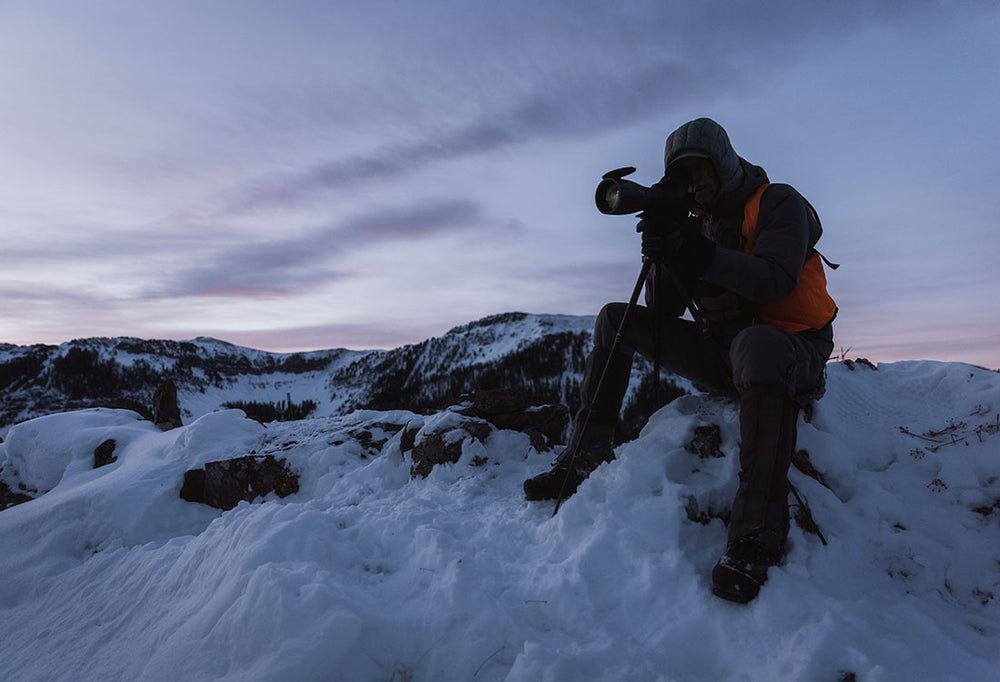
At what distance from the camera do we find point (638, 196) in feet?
10.6

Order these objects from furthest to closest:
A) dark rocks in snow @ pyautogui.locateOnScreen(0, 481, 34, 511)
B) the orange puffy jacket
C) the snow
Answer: dark rocks in snow @ pyautogui.locateOnScreen(0, 481, 34, 511)
the orange puffy jacket
the snow

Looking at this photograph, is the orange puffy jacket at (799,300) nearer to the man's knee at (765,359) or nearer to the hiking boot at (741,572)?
the man's knee at (765,359)

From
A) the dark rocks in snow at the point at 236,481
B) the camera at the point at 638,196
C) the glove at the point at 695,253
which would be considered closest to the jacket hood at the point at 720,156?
the camera at the point at 638,196

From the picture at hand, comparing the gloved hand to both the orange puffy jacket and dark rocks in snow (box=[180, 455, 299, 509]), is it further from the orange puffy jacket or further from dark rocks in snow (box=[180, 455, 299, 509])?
dark rocks in snow (box=[180, 455, 299, 509])

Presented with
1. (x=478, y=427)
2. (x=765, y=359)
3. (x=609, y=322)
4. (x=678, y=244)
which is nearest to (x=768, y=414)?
(x=765, y=359)

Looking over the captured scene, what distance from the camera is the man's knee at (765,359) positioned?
297cm

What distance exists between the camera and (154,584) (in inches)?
157

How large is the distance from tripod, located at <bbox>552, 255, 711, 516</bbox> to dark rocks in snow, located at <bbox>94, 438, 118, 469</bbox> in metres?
9.22

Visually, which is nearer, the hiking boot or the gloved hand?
the hiking boot

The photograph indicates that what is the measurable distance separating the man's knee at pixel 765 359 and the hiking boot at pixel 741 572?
0.98m

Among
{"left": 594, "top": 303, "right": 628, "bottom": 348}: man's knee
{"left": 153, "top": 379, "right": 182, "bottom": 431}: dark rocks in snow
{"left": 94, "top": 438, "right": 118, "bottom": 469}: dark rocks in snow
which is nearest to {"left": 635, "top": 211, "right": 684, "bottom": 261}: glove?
{"left": 594, "top": 303, "right": 628, "bottom": 348}: man's knee

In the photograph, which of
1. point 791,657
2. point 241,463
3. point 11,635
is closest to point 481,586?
point 791,657

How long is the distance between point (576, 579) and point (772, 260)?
245 cm

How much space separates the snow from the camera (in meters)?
2.39
